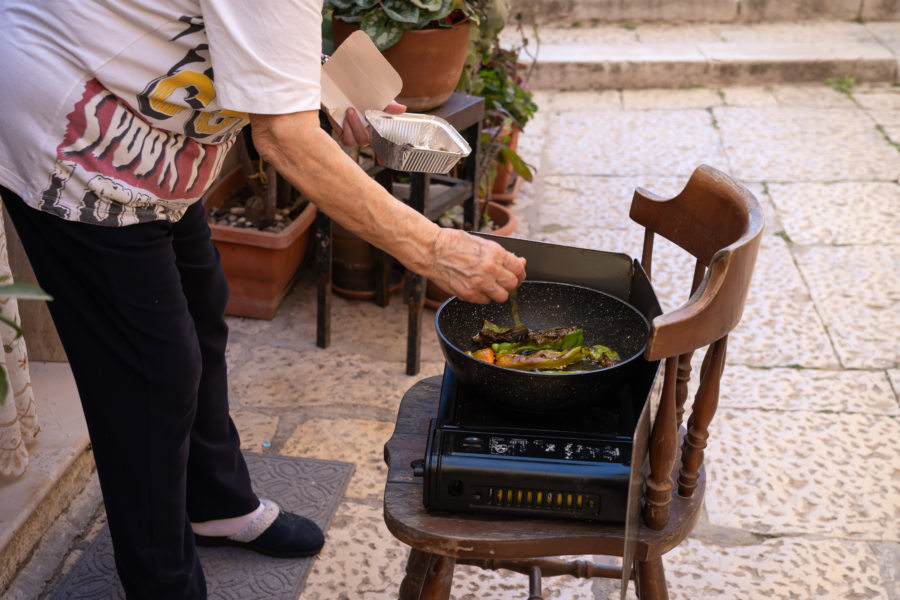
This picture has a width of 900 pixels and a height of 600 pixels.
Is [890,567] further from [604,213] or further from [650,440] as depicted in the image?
[604,213]

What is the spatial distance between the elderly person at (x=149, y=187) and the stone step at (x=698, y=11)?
5516mm

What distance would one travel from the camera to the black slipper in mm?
2125

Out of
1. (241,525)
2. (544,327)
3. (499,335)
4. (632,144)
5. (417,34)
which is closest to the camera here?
(499,335)

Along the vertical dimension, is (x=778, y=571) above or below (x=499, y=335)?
below

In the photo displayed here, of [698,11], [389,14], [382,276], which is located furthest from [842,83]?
Result: [389,14]

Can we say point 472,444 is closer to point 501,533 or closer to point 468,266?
point 501,533

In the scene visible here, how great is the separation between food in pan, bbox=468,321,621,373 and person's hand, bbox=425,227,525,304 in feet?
0.46

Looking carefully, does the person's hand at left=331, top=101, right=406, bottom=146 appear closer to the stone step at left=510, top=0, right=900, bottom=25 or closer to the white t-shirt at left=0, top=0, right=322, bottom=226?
the white t-shirt at left=0, top=0, right=322, bottom=226

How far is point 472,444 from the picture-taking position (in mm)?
1336

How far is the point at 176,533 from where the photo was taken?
67.3 inches

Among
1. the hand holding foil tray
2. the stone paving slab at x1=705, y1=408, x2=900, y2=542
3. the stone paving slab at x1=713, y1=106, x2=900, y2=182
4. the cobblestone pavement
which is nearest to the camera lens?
the hand holding foil tray

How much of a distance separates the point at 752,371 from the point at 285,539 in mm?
1724

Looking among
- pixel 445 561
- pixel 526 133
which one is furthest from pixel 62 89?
pixel 526 133

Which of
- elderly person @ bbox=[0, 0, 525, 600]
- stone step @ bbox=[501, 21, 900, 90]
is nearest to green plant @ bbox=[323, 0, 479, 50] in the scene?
elderly person @ bbox=[0, 0, 525, 600]
